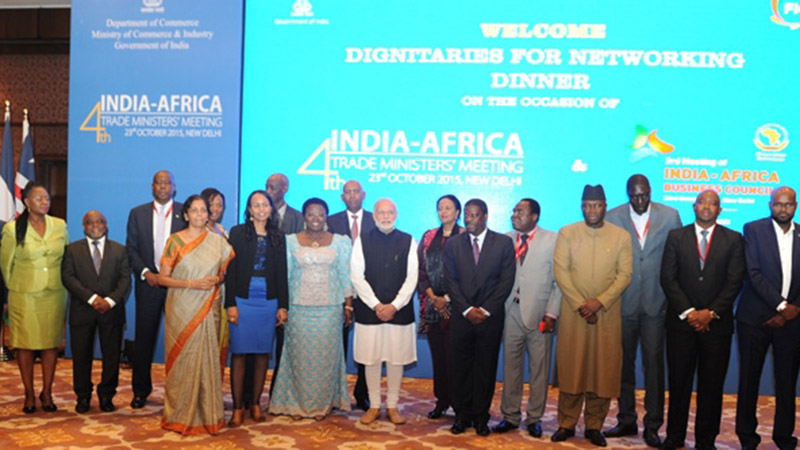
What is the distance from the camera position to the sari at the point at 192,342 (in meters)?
4.51

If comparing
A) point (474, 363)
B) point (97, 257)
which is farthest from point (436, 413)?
point (97, 257)

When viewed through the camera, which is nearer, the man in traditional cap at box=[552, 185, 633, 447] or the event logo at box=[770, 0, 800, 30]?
the man in traditional cap at box=[552, 185, 633, 447]

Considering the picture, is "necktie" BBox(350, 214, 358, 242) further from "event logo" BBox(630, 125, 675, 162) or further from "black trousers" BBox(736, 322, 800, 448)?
"black trousers" BBox(736, 322, 800, 448)

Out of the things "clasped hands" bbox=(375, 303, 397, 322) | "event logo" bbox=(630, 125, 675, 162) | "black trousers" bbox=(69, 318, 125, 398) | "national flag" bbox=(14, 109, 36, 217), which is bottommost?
"black trousers" bbox=(69, 318, 125, 398)

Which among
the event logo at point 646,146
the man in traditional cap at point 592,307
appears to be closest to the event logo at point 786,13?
the event logo at point 646,146

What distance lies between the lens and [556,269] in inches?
182

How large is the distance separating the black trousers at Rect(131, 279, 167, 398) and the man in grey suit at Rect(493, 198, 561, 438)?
8.36 feet

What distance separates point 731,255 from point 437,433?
7.09ft

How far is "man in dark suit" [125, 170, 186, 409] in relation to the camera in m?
5.28

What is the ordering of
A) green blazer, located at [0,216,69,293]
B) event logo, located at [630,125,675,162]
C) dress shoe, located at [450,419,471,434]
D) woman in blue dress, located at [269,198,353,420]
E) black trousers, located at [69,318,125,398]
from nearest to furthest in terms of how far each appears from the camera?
1. dress shoe, located at [450,419,471,434]
2. woman in blue dress, located at [269,198,353,420]
3. green blazer, located at [0,216,69,293]
4. black trousers, located at [69,318,125,398]
5. event logo, located at [630,125,675,162]

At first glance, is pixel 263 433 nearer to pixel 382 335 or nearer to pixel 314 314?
pixel 314 314

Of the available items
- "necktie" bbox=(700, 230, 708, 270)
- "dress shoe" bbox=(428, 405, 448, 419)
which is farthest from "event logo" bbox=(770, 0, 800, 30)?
"dress shoe" bbox=(428, 405, 448, 419)

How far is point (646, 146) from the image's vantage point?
629 centimetres

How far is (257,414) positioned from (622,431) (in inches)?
96.8
